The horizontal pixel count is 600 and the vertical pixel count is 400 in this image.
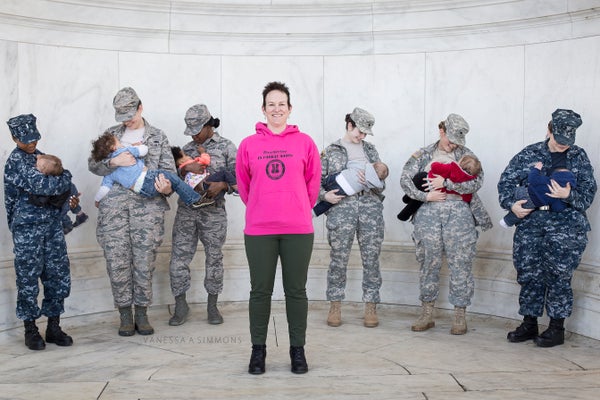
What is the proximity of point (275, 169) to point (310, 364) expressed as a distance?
1550 mm

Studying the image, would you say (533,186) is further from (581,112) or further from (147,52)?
(147,52)

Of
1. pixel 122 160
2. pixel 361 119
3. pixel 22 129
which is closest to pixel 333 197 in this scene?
pixel 361 119

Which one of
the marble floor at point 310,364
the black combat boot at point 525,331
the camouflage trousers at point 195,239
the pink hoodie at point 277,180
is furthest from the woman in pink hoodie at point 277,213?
the black combat boot at point 525,331

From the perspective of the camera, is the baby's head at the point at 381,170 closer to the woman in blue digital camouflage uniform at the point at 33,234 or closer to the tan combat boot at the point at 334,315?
the tan combat boot at the point at 334,315

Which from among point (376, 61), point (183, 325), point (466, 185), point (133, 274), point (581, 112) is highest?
point (376, 61)

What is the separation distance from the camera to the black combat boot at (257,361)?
548cm

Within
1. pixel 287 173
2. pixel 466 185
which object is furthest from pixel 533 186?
pixel 287 173

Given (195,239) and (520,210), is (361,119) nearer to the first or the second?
(520,210)

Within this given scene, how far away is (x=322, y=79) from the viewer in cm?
879

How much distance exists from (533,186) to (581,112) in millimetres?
1199

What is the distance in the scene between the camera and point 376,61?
28.5ft

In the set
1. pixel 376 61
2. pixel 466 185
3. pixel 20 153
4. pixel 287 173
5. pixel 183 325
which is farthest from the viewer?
pixel 376 61

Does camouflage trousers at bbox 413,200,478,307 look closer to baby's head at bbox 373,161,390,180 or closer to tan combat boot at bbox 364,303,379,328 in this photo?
baby's head at bbox 373,161,390,180

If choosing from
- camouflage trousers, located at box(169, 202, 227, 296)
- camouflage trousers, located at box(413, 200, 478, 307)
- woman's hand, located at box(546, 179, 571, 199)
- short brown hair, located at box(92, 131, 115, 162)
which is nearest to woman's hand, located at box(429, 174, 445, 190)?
camouflage trousers, located at box(413, 200, 478, 307)
